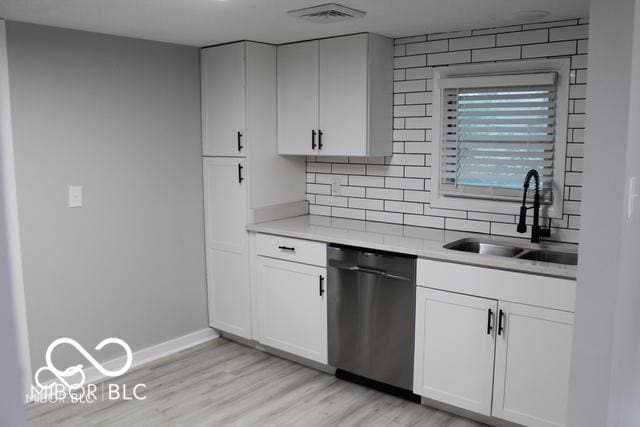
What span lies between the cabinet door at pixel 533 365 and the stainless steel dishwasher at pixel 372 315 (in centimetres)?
52

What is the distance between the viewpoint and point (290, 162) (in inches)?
163

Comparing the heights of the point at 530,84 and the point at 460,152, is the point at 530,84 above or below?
above

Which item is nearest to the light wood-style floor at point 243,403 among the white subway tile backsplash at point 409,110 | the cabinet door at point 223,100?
the cabinet door at point 223,100

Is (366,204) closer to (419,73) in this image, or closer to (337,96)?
(337,96)

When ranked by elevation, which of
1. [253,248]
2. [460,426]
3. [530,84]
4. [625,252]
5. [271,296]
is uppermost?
[530,84]

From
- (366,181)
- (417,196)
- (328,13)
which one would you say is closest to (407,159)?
(417,196)

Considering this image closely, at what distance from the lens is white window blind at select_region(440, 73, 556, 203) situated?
317cm

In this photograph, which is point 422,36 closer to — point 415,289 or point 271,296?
point 415,289

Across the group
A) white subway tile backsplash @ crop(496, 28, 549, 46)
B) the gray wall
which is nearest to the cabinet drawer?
the gray wall

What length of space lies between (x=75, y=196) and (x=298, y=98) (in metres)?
1.53

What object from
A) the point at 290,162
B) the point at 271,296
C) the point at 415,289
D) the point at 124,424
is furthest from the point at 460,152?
the point at 124,424

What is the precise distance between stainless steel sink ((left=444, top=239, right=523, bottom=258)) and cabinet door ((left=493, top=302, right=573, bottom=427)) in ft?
1.64

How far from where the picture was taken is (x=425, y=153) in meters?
3.61

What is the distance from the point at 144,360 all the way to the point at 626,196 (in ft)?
10.0
